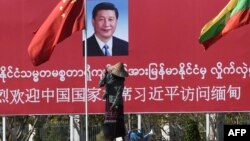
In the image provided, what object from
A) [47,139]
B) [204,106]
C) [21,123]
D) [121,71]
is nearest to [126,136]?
[121,71]

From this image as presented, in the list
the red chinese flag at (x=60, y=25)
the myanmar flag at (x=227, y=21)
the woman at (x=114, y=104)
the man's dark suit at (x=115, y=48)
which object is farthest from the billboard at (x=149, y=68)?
the woman at (x=114, y=104)

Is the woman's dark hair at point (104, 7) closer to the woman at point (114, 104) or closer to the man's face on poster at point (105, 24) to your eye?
the man's face on poster at point (105, 24)

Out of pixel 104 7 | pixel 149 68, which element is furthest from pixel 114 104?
pixel 104 7

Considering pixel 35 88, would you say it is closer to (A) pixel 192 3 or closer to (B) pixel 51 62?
(B) pixel 51 62

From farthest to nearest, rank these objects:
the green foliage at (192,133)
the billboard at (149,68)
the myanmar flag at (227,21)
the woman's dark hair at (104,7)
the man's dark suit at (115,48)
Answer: the green foliage at (192,133), the woman's dark hair at (104,7), the man's dark suit at (115,48), the billboard at (149,68), the myanmar flag at (227,21)

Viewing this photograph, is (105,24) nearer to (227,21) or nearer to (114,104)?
(227,21)

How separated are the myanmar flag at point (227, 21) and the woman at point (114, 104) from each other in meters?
2.34

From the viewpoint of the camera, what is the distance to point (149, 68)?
41.3 ft

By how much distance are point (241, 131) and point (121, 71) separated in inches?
108

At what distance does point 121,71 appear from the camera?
10500mm

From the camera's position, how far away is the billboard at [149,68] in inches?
493

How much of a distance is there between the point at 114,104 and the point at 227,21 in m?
2.94

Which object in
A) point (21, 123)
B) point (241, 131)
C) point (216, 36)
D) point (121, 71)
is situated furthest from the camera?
point (21, 123)

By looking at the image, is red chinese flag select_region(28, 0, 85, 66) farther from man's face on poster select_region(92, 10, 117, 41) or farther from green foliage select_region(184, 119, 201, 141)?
green foliage select_region(184, 119, 201, 141)
